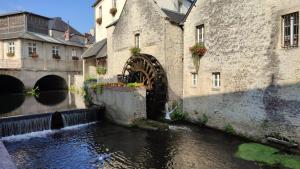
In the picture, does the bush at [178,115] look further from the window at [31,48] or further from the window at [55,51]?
the window at [55,51]

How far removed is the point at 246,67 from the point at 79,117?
27.4 feet

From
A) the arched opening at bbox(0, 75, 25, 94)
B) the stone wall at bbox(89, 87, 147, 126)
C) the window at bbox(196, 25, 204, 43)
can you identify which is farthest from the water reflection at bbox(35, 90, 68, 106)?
the window at bbox(196, 25, 204, 43)

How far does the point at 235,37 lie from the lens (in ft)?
36.3

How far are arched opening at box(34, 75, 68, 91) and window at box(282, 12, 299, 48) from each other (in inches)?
1147

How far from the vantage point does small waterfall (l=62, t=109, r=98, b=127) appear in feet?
43.9

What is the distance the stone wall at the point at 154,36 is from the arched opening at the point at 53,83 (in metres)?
18.6

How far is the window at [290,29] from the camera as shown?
8895mm

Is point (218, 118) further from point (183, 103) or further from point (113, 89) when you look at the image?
point (113, 89)

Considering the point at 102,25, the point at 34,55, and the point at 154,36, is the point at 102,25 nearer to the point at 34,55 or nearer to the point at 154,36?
the point at 34,55

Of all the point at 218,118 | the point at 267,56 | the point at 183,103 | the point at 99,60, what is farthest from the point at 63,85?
the point at 267,56

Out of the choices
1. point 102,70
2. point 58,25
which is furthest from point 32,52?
point 58,25

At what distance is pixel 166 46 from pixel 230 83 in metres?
4.49

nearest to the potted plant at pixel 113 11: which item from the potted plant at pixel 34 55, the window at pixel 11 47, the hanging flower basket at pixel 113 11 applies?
the hanging flower basket at pixel 113 11

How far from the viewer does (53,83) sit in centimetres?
3528
